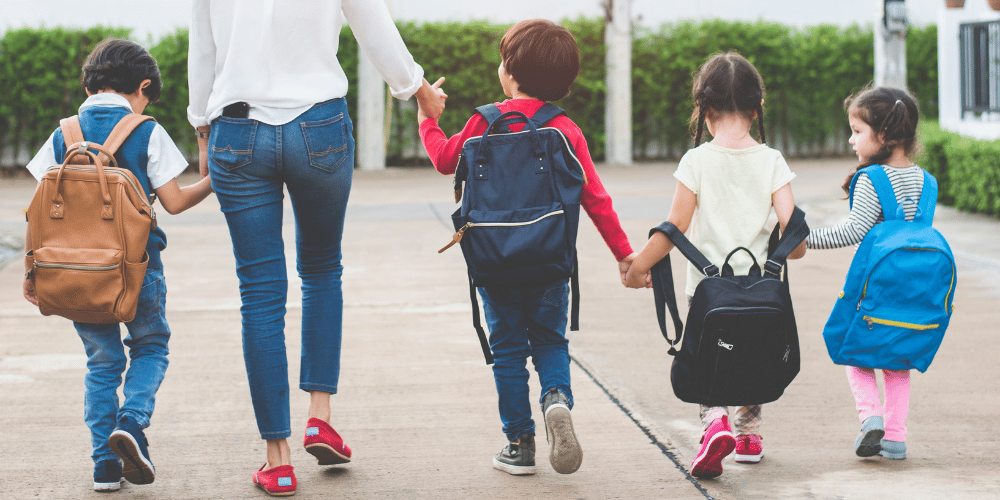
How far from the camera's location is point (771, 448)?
359cm

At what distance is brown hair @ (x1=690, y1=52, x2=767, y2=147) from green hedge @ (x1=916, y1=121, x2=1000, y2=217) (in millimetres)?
6596

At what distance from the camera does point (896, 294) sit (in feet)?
10.8

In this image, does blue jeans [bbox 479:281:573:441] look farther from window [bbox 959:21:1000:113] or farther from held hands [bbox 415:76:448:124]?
window [bbox 959:21:1000:113]

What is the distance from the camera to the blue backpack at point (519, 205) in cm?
302

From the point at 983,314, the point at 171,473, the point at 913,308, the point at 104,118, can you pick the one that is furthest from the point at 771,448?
the point at 983,314

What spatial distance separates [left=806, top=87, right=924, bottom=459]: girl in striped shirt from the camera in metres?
3.38

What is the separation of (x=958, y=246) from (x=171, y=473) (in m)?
6.63

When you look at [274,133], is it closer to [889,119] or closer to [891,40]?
[889,119]

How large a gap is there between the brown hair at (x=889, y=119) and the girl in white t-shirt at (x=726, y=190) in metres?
0.46

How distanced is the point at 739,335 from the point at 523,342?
671 millimetres

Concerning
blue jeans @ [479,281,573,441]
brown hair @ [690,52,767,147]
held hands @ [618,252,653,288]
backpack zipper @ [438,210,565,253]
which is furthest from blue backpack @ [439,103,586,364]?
brown hair @ [690,52,767,147]

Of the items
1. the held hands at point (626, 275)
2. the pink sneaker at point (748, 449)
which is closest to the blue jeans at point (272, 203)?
the held hands at point (626, 275)

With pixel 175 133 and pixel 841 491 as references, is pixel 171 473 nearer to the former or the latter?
pixel 841 491

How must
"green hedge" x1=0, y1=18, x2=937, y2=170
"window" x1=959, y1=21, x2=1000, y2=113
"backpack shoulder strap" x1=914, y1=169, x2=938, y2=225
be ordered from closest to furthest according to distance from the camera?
"backpack shoulder strap" x1=914, y1=169, x2=938, y2=225
"window" x1=959, y1=21, x2=1000, y2=113
"green hedge" x1=0, y1=18, x2=937, y2=170
